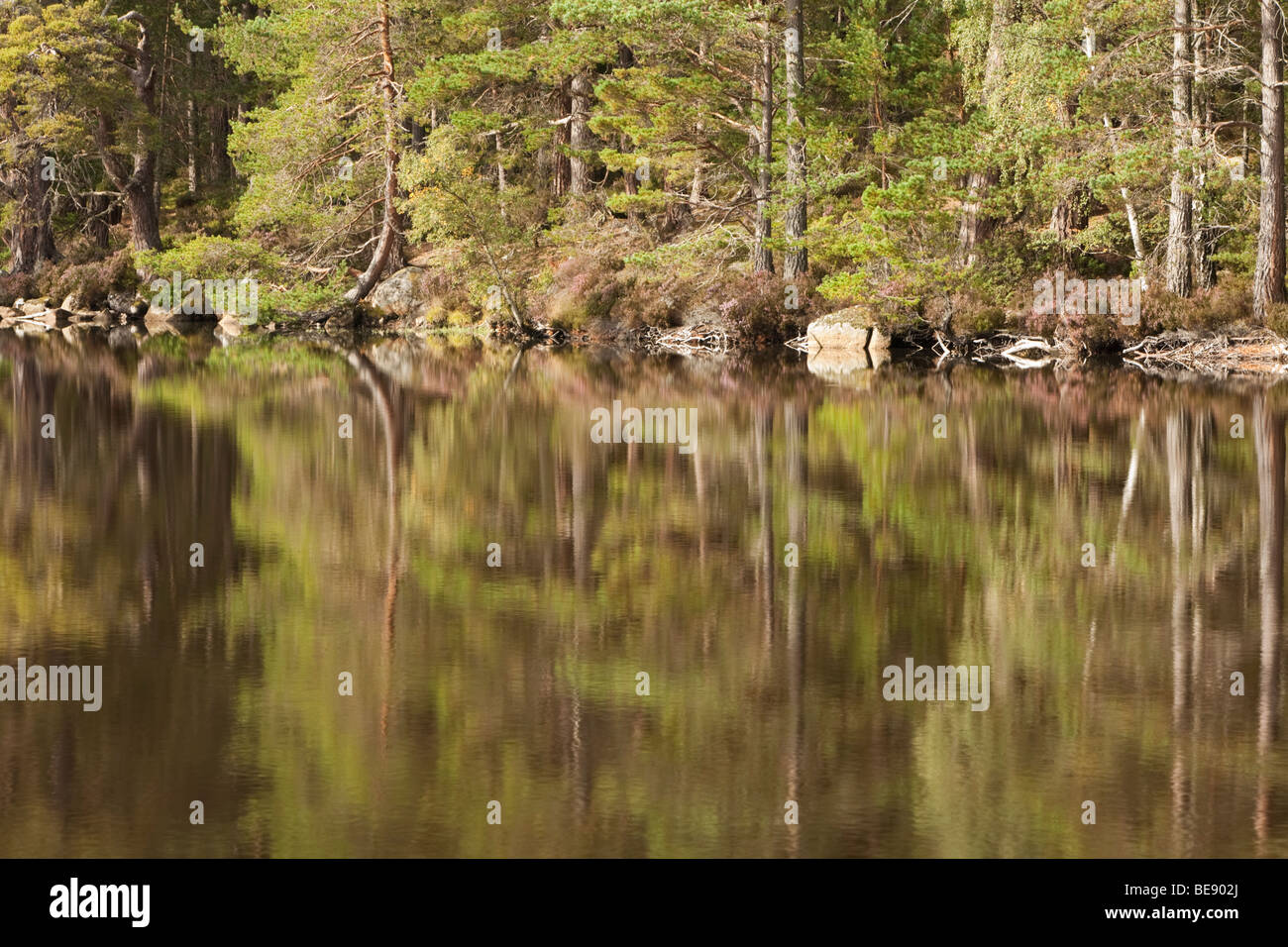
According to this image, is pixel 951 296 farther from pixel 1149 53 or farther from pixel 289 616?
pixel 289 616

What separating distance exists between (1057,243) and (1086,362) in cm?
392

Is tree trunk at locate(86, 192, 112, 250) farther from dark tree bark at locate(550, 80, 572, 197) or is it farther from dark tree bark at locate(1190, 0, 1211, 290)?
dark tree bark at locate(1190, 0, 1211, 290)

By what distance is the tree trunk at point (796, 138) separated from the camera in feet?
116

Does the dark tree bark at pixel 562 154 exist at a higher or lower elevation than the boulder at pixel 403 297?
higher

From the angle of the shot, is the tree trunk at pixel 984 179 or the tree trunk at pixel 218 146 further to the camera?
the tree trunk at pixel 218 146

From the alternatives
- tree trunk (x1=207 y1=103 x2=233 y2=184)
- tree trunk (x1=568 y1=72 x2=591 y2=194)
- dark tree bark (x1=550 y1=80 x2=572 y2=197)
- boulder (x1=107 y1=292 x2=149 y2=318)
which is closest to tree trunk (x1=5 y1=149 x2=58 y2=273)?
boulder (x1=107 y1=292 x2=149 y2=318)

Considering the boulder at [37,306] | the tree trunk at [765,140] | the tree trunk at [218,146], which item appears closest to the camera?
the tree trunk at [765,140]

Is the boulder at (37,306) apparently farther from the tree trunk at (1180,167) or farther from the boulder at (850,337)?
the tree trunk at (1180,167)

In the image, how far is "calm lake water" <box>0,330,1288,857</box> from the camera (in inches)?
239

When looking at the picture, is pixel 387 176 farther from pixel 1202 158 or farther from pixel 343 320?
pixel 1202 158

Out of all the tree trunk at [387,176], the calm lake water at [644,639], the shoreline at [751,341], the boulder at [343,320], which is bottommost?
the calm lake water at [644,639]

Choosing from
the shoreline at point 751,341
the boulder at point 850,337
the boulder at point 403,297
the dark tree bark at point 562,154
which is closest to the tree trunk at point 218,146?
the shoreline at point 751,341

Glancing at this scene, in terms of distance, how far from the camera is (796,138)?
35.3m

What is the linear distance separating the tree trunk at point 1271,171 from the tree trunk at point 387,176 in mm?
25099
